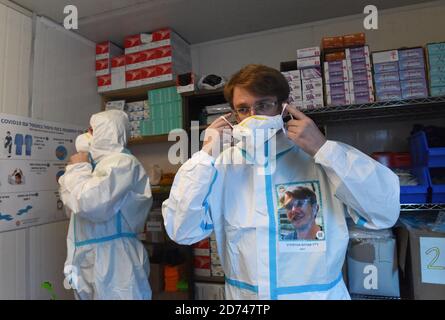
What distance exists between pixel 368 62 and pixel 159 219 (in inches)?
49.5

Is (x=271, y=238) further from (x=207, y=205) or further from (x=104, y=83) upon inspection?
(x=104, y=83)

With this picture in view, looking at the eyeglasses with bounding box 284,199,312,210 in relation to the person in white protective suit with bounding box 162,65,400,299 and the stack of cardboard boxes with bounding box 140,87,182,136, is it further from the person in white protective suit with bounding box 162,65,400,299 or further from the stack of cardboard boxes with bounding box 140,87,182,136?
the stack of cardboard boxes with bounding box 140,87,182,136

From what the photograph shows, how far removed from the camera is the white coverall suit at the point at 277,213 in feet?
1.87

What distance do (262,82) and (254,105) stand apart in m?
0.06

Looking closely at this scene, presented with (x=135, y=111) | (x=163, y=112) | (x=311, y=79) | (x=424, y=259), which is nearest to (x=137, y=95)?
(x=135, y=111)

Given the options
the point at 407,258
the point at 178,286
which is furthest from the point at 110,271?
the point at 407,258

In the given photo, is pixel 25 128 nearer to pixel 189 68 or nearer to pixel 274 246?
pixel 189 68

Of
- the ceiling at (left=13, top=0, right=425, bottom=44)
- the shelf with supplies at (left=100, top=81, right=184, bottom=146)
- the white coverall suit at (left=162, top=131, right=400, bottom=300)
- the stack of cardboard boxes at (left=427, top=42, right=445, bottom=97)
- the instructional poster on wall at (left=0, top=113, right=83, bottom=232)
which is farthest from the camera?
the shelf with supplies at (left=100, top=81, right=184, bottom=146)

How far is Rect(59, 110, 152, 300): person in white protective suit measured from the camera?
3.06 feet

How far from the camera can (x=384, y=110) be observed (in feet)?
3.71

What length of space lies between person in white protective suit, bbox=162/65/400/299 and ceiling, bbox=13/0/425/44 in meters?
0.79

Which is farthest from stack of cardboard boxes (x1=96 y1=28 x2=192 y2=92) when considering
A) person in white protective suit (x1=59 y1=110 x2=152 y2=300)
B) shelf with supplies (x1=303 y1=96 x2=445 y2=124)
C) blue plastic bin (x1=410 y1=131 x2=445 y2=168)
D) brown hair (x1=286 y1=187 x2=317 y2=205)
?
blue plastic bin (x1=410 y1=131 x2=445 y2=168)

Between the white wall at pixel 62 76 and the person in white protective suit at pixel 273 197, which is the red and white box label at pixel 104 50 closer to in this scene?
the white wall at pixel 62 76

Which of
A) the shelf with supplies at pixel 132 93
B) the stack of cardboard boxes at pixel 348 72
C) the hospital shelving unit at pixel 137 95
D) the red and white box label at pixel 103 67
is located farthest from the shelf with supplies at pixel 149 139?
the stack of cardboard boxes at pixel 348 72
